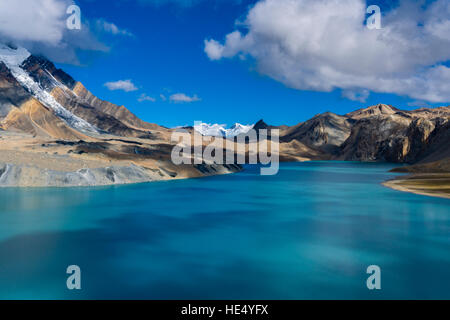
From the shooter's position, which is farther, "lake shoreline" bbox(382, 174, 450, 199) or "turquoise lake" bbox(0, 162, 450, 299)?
"lake shoreline" bbox(382, 174, 450, 199)

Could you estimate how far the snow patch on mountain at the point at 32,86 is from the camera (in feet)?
556

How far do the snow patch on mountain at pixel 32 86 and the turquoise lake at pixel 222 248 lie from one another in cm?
14866

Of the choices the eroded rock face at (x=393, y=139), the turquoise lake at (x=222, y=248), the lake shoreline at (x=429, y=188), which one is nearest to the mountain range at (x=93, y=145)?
the eroded rock face at (x=393, y=139)

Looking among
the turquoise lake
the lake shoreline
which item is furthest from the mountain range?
the lake shoreline

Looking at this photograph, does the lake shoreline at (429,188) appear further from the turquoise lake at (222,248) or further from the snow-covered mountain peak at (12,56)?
the snow-covered mountain peak at (12,56)

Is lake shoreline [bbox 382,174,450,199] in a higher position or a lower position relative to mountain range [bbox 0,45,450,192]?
lower

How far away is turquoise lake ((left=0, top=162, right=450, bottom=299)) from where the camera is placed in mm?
11938

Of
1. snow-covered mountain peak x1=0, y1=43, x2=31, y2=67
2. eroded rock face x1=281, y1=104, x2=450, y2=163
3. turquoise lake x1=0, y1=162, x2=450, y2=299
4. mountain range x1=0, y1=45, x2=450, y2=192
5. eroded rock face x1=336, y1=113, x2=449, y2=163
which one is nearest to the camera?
turquoise lake x1=0, y1=162, x2=450, y2=299

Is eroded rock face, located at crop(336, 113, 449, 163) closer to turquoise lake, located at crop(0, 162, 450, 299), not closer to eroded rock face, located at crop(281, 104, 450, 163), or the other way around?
eroded rock face, located at crop(281, 104, 450, 163)

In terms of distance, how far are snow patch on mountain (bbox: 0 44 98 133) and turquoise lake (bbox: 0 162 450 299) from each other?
A: 149 metres

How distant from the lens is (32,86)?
18062 cm

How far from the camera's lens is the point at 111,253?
1594 cm

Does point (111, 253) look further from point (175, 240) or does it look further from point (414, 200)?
point (414, 200)

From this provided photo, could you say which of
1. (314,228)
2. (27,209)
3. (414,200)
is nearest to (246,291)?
(314,228)
